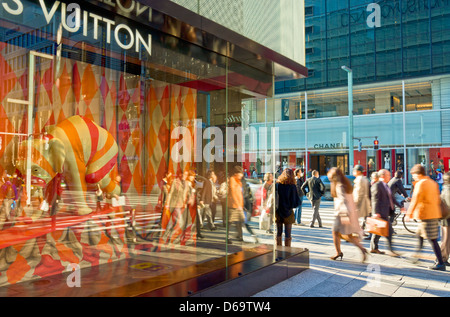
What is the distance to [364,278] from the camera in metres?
6.04

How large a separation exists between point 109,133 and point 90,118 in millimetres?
1303

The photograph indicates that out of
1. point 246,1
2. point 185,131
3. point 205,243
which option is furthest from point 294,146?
point 246,1

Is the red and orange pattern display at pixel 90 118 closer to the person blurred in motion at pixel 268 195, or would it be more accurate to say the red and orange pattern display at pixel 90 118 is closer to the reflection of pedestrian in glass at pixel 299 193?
the person blurred in motion at pixel 268 195

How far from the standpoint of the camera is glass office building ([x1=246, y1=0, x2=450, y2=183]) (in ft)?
82.6

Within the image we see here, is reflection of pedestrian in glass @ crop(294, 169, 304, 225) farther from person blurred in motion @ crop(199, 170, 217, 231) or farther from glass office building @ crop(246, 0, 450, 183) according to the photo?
glass office building @ crop(246, 0, 450, 183)

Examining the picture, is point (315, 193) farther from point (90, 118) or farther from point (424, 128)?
point (424, 128)

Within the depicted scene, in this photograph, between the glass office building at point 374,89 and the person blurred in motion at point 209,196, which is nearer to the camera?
the person blurred in motion at point 209,196

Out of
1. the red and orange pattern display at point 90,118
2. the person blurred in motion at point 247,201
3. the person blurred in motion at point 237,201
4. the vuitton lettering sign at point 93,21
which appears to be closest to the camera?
the vuitton lettering sign at point 93,21

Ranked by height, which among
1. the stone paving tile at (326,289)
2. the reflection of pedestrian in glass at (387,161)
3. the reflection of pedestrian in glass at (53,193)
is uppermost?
the reflection of pedestrian in glass at (387,161)

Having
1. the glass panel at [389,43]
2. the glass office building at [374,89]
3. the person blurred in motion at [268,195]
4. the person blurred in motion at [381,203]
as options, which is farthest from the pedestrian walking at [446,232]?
the glass panel at [389,43]

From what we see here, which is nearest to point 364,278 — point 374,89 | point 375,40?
point 374,89

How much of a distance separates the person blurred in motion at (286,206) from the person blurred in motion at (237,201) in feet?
2.68

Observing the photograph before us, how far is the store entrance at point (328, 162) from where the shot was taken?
27.8 m
